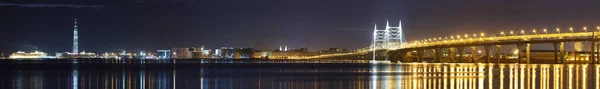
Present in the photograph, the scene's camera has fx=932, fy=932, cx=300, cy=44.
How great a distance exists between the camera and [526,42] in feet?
392

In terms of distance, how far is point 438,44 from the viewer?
447 feet

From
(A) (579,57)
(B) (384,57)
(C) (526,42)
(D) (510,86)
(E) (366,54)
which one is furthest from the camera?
(E) (366,54)

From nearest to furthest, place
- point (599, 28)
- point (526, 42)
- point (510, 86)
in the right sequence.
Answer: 1. point (510, 86)
2. point (599, 28)
3. point (526, 42)

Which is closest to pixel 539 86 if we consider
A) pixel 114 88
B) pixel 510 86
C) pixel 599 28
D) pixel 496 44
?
pixel 510 86

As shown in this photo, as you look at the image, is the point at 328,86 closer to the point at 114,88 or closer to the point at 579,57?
the point at 114,88

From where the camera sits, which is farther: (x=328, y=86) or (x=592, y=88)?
(x=328, y=86)

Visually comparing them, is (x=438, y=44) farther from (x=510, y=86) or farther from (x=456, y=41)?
(x=510, y=86)

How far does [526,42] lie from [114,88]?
86.9m

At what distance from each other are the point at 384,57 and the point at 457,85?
117389mm

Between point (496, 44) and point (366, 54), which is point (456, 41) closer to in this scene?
point (496, 44)

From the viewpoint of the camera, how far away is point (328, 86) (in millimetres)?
42438

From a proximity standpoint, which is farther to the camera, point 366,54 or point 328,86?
point 366,54

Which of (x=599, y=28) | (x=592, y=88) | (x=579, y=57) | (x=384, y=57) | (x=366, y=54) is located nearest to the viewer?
(x=592, y=88)

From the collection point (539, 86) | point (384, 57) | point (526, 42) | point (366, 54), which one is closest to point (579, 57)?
point (526, 42)
